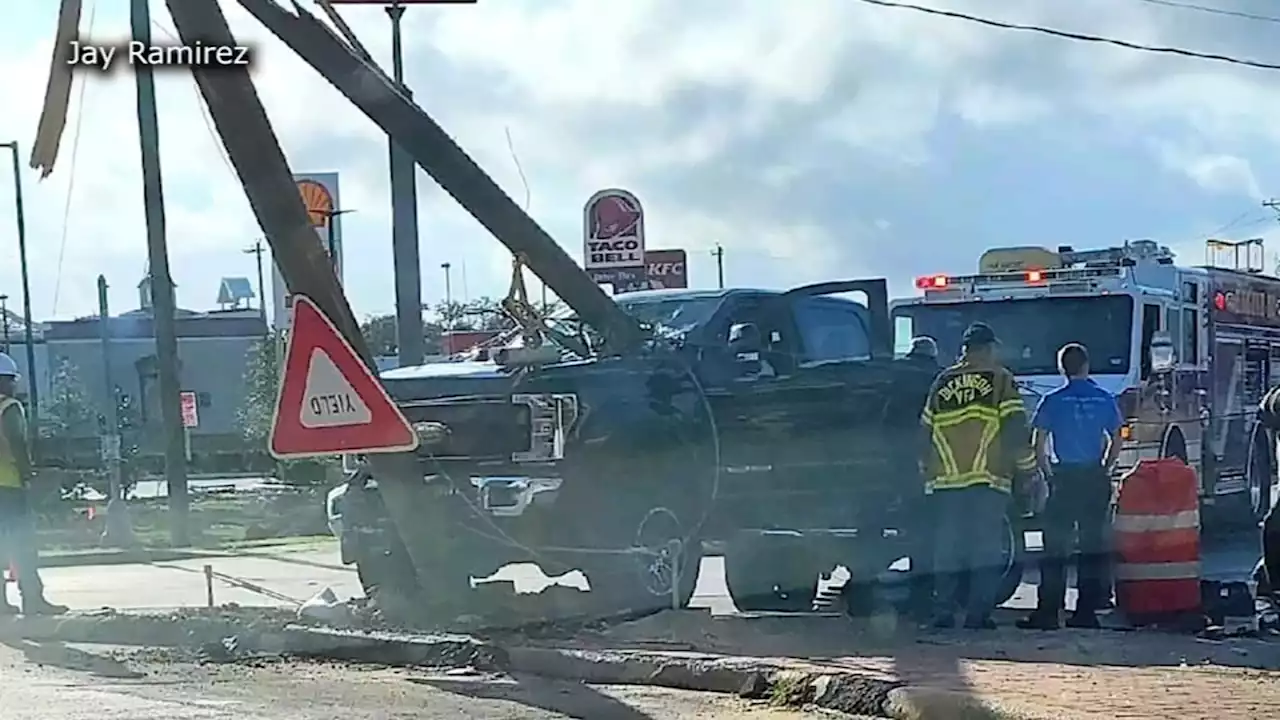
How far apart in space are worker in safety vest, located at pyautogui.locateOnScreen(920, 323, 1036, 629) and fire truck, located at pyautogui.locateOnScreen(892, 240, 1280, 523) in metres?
4.06

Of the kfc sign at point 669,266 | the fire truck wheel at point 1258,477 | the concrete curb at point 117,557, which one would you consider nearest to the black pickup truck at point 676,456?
the fire truck wheel at point 1258,477

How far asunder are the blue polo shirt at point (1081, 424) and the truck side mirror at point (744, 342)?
72.5 inches

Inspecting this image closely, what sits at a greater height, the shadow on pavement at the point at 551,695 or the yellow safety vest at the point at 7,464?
the yellow safety vest at the point at 7,464

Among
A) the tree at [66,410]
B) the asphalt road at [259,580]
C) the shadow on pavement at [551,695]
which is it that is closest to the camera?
the shadow on pavement at [551,695]

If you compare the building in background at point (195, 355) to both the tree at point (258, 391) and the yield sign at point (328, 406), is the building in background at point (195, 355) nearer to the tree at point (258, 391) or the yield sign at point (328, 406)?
the tree at point (258, 391)

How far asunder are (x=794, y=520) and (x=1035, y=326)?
17.1 feet

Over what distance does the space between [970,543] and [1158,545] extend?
3.51 ft

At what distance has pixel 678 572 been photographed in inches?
441

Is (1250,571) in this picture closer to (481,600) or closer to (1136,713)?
(481,600)

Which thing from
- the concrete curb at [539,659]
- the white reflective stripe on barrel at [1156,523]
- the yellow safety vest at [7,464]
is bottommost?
the concrete curb at [539,659]

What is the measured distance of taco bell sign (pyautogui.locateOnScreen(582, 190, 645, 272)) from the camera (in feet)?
68.9

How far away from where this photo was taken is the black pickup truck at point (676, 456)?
36.1 ft

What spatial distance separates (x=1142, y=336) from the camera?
15.8 meters

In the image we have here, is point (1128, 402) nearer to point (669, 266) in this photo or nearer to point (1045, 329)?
point (1045, 329)
